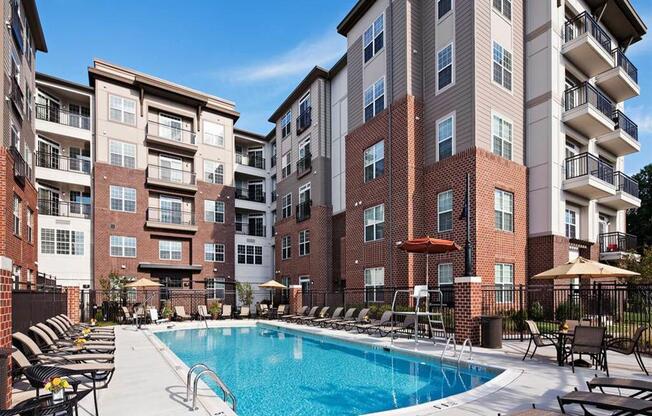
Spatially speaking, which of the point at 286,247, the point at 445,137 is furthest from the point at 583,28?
the point at 286,247

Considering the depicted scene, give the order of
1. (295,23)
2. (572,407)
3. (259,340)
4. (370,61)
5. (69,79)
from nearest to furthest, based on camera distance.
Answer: (572,407), (259,340), (295,23), (370,61), (69,79)

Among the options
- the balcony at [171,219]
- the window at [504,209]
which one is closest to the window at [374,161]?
the window at [504,209]

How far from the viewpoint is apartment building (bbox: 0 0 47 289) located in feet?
52.4

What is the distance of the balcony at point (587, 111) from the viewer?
18.8m

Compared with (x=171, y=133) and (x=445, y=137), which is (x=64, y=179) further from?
(x=445, y=137)

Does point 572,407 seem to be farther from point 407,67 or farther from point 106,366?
point 407,67

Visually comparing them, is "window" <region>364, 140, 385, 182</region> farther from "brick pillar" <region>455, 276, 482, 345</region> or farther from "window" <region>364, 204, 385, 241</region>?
"brick pillar" <region>455, 276, 482, 345</region>

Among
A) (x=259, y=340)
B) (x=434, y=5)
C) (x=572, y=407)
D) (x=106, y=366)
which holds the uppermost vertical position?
(x=434, y=5)

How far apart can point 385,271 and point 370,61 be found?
11.1m

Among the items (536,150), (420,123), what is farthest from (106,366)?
(536,150)

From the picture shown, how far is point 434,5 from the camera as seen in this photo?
1950 centimetres

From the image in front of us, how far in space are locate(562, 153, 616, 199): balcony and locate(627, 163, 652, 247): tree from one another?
2164cm

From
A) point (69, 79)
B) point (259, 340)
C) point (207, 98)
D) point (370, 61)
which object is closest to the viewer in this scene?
point (259, 340)

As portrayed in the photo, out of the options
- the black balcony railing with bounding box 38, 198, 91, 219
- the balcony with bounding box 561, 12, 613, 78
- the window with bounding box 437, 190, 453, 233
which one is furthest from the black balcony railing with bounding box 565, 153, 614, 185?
the black balcony railing with bounding box 38, 198, 91, 219
